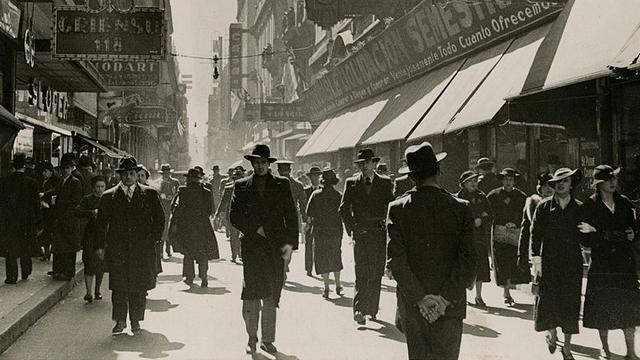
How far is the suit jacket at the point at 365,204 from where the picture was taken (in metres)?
7.61

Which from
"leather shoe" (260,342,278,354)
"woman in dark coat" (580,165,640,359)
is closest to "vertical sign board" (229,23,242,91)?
"leather shoe" (260,342,278,354)

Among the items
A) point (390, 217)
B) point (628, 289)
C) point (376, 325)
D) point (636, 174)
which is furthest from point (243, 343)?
point (636, 174)

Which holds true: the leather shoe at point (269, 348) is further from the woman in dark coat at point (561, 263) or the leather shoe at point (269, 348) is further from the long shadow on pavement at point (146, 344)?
the woman in dark coat at point (561, 263)

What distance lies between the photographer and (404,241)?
3939 mm

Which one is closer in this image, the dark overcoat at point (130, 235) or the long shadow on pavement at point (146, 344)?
the long shadow on pavement at point (146, 344)

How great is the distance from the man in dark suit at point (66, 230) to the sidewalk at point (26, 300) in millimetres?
222

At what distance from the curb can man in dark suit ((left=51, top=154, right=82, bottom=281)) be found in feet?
0.82

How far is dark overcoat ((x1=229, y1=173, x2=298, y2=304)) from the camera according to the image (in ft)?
20.1

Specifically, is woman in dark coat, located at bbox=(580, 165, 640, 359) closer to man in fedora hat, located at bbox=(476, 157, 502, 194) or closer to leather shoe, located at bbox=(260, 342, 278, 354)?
leather shoe, located at bbox=(260, 342, 278, 354)

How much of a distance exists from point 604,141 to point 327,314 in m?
4.72

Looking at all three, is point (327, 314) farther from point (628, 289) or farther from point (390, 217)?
point (390, 217)

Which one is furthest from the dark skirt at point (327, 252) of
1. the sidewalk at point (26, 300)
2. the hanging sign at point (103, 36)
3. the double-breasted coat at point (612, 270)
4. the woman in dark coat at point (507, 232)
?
the hanging sign at point (103, 36)

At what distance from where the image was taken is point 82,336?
676 cm

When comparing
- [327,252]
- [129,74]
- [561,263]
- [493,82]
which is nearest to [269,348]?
[561,263]
